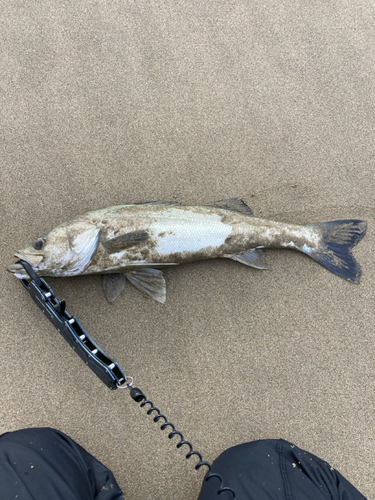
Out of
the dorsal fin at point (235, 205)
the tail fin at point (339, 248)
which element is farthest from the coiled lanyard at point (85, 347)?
the tail fin at point (339, 248)

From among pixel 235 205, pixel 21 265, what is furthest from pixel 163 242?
pixel 21 265

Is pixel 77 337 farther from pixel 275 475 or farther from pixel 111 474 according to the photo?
pixel 275 475

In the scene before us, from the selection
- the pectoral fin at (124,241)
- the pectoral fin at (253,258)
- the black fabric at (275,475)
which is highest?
the pectoral fin at (124,241)

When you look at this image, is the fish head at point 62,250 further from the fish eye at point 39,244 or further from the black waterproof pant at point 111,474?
the black waterproof pant at point 111,474

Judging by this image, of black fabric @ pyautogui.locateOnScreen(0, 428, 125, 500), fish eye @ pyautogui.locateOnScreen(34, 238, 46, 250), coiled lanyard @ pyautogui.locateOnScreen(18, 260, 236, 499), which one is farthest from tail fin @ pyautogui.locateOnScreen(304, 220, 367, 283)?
black fabric @ pyautogui.locateOnScreen(0, 428, 125, 500)

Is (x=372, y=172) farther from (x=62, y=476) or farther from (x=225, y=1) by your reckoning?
(x=62, y=476)

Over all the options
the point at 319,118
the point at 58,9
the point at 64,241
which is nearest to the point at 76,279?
the point at 64,241
